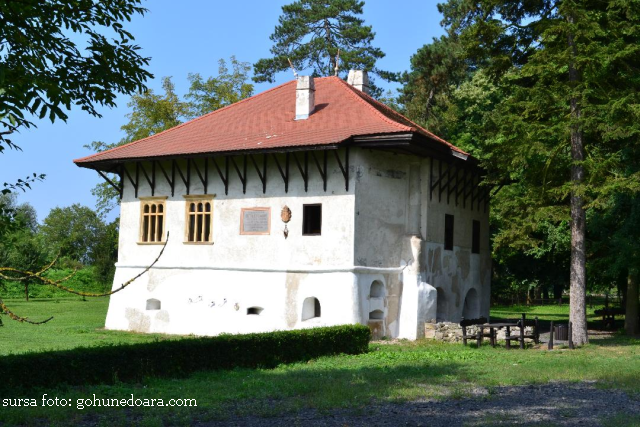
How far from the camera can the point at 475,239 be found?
29.4 metres

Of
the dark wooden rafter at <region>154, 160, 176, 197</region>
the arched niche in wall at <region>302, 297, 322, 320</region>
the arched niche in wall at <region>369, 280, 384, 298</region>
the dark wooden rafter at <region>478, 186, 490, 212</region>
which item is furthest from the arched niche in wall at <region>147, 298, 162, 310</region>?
the dark wooden rafter at <region>478, 186, 490, 212</region>

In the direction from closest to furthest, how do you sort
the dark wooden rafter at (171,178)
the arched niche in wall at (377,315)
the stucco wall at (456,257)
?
the arched niche in wall at (377,315), the stucco wall at (456,257), the dark wooden rafter at (171,178)

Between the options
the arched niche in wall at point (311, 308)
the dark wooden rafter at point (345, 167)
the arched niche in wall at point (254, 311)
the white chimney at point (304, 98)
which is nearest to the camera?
the dark wooden rafter at point (345, 167)

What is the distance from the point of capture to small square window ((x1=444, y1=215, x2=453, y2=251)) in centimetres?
2648

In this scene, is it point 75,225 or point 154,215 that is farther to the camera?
point 75,225

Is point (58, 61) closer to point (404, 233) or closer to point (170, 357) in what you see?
point (170, 357)

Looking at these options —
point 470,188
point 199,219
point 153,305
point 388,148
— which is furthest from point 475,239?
point 153,305

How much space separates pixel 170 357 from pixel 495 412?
6.52 metres

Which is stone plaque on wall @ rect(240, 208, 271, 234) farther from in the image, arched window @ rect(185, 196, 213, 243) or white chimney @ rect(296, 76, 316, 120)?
white chimney @ rect(296, 76, 316, 120)

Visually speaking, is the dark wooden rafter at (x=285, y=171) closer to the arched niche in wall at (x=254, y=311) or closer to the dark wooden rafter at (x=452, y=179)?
the arched niche in wall at (x=254, y=311)

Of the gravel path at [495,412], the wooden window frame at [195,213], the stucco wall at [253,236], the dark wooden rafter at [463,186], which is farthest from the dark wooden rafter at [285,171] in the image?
the gravel path at [495,412]

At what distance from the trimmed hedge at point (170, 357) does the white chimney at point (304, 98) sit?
900 cm

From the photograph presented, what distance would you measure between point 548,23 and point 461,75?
2216cm

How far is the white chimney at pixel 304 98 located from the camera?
1016 inches
